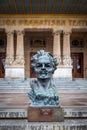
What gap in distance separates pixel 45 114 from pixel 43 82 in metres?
0.52

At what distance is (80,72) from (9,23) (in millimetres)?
9219

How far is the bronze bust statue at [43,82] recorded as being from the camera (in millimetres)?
4164

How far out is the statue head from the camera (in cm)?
427

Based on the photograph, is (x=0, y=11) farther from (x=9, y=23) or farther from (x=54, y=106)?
(x=54, y=106)

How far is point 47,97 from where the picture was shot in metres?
4.14

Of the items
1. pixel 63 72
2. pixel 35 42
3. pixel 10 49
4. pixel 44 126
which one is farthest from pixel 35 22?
pixel 44 126

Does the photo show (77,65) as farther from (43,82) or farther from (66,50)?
(43,82)

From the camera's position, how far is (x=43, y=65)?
427 cm

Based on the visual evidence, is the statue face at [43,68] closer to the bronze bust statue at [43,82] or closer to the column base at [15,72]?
the bronze bust statue at [43,82]

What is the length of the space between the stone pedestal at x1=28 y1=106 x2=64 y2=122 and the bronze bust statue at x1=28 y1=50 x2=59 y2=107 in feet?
0.47

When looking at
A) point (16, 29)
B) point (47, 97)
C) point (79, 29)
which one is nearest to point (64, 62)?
point (79, 29)

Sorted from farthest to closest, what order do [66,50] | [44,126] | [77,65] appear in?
1. [77,65]
2. [66,50]
3. [44,126]

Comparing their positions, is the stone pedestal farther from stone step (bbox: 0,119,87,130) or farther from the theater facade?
the theater facade

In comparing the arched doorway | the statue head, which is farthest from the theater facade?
the statue head
